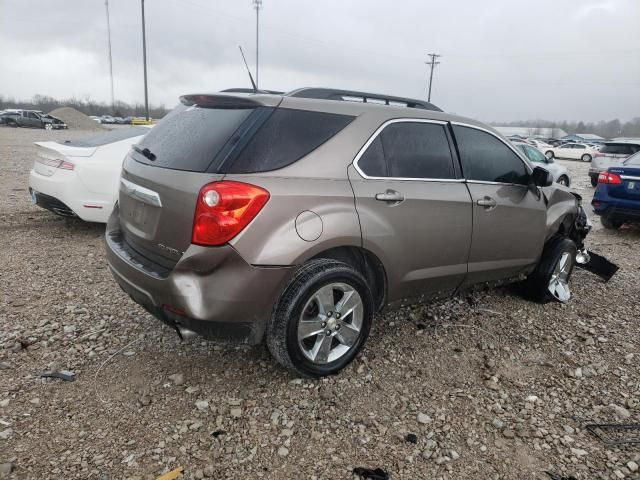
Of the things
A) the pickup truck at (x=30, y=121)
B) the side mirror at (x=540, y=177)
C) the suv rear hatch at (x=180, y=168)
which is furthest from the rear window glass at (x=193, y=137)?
the pickup truck at (x=30, y=121)

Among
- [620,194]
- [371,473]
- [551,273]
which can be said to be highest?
[620,194]

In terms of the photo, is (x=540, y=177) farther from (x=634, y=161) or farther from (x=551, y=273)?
(x=634, y=161)

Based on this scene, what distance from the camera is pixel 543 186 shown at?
4.02 meters

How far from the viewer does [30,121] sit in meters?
41.5

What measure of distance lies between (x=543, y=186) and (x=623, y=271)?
2.53 metres

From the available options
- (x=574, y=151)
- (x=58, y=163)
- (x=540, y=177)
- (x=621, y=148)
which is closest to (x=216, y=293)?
(x=540, y=177)

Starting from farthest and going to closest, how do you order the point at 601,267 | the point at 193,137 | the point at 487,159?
the point at 601,267 < the point at 487,159 < the point at 193,137

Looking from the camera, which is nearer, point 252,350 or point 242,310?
point 242,310

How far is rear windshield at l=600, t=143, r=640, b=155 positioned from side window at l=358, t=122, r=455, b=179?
621 inches

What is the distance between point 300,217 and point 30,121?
47375 mm

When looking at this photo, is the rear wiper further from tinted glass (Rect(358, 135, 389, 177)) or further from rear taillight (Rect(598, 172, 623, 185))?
rear taillight (Rect(598, 172, 623, 185))

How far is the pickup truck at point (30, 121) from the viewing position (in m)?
41.2

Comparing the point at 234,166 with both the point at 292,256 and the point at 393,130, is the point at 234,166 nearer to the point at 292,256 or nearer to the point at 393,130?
the point at 292,256

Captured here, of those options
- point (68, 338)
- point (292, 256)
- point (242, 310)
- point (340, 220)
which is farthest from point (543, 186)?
point (68, 338)
